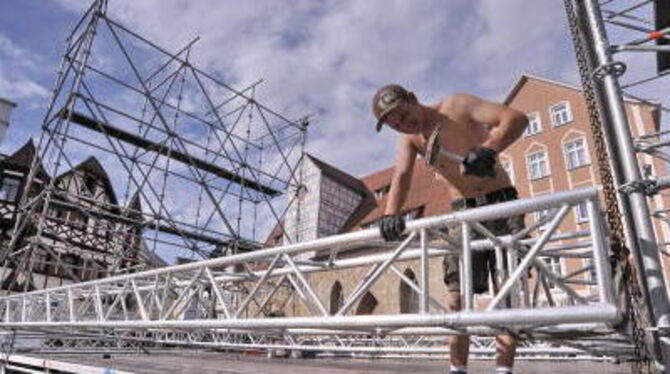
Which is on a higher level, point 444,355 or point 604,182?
point 604,182

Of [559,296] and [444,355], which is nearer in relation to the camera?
[444,355]

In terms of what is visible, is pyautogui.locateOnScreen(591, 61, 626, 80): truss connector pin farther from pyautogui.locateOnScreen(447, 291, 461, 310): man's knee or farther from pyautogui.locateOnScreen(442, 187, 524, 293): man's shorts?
pyautogui.locateOnScreen(447, 291, 461, 310): man's knee

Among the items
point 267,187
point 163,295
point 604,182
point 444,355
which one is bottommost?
point 444,355

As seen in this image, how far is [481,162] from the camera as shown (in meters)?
3.03

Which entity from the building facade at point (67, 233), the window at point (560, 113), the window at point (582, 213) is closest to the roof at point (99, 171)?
the building facade at point (67, 233)

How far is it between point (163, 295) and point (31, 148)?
27041 mm

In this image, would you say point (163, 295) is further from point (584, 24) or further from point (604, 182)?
point (584, 24)

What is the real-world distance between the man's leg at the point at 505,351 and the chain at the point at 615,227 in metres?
0.71

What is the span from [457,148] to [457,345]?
1423 millimetres

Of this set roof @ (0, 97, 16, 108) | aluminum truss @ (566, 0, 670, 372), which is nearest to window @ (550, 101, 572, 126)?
aluminum truss @ (566, 0, 670, 372)

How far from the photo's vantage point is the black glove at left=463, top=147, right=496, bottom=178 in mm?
3023

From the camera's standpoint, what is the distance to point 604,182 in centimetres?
431

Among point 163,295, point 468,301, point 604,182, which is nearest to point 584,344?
point 604,182

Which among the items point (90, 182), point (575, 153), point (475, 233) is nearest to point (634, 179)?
point (475, 233)
